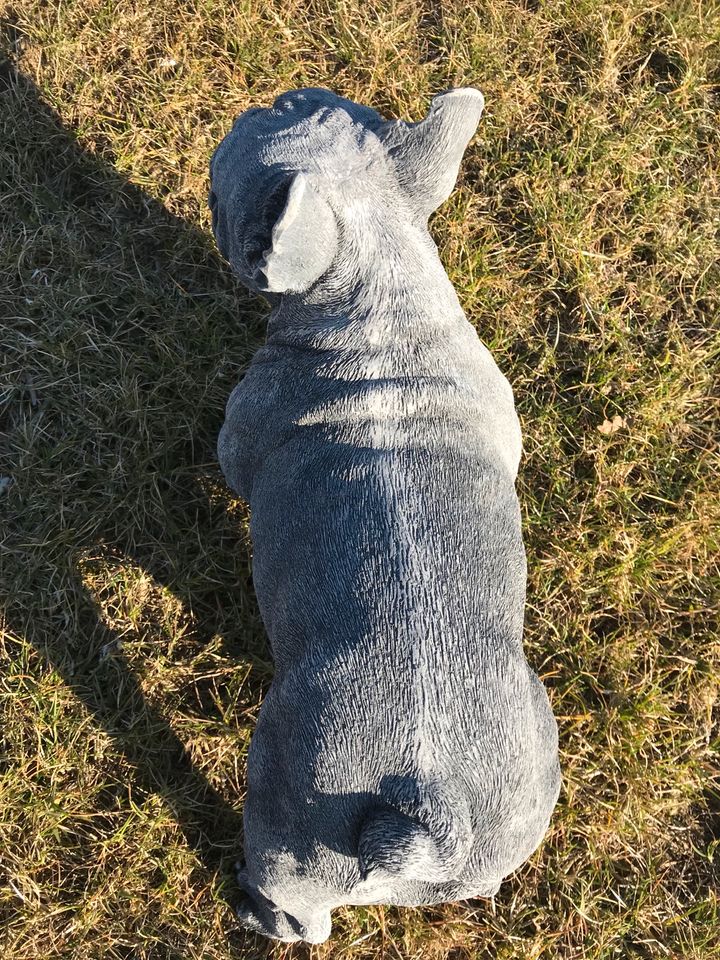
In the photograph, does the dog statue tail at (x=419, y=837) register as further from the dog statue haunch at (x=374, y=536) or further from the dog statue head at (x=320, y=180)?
the dog statue head at (x=320, y=180)

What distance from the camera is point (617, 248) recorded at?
13.8ft

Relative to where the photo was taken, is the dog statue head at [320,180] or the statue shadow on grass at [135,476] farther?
the statue shadow on grass at [135,476]

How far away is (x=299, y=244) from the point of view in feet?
7.13

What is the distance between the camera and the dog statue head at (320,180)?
7.18 ft

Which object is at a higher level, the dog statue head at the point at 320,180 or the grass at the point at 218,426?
the dog statue head at the point at 320,180

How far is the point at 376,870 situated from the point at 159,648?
1990 mm

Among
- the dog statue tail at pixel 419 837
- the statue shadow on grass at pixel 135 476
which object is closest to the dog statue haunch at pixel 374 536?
the dog statue tail at pixel 419 837

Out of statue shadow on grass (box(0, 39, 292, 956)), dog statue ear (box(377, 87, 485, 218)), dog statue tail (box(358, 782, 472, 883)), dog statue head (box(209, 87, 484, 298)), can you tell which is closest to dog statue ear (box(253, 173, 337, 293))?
dog statue head (box(209, 87, 484, 298))

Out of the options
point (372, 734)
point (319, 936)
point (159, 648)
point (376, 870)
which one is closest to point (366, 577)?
point (372, 734)

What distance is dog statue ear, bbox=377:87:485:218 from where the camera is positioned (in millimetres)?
2383

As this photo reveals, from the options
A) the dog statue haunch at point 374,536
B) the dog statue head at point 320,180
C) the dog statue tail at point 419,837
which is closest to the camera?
the dog statue tail at point 419,837

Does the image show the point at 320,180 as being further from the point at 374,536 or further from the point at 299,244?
the point at 374,536

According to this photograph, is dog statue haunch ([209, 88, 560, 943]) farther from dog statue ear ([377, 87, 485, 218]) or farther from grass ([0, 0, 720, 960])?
grass ([0, 0, 720, 960])

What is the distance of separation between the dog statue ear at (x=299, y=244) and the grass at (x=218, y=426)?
1605mm
